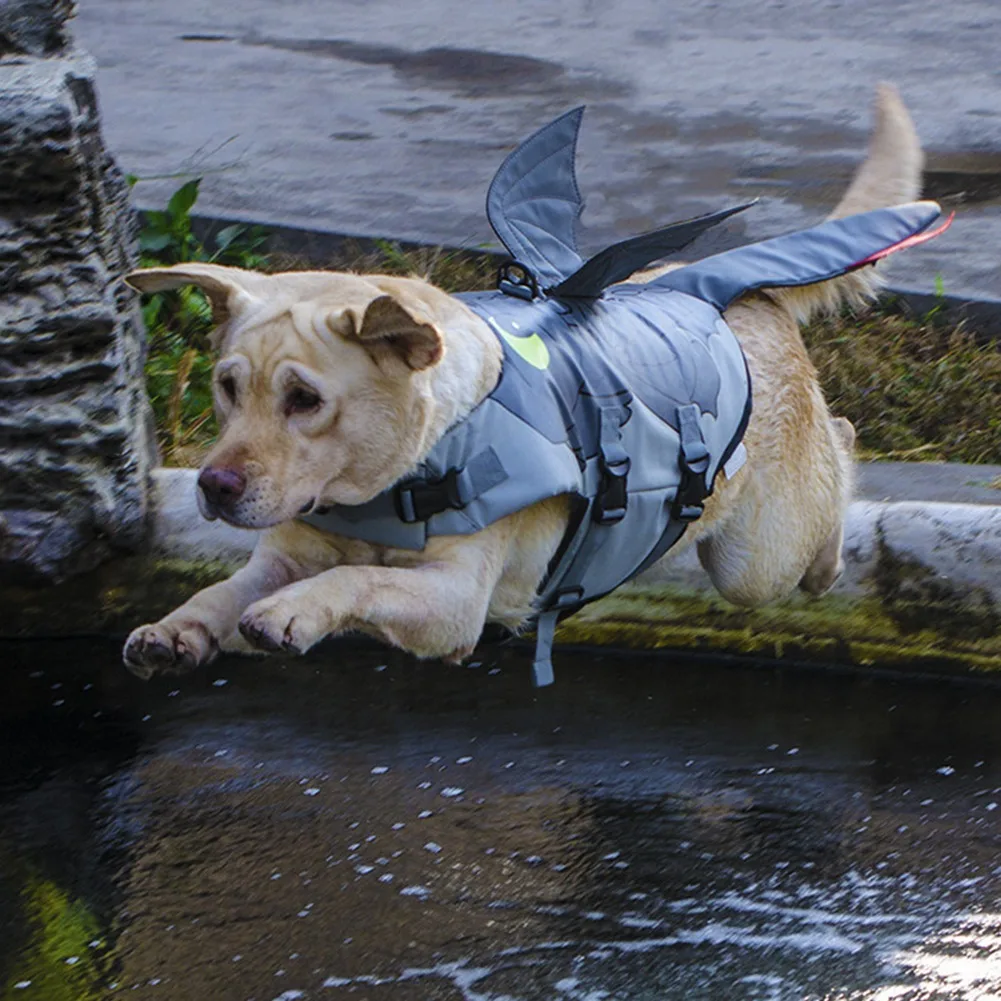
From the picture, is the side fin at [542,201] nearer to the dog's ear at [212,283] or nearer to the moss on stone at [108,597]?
the dog's ear at [212,283]

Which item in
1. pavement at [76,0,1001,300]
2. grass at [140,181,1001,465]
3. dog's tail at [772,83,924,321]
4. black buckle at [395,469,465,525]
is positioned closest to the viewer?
black buckle at [395,469,465,525]

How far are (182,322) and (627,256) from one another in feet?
11.8

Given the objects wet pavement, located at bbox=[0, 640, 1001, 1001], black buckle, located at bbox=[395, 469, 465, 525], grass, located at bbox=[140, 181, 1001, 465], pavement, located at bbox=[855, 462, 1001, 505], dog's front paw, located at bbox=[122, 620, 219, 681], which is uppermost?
black buckle, located at bbox=[395, 469, 465, 525]

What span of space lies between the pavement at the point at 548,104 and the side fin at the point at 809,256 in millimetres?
3087

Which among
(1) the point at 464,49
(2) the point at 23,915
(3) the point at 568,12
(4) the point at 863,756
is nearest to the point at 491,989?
(2) the point at 23,915

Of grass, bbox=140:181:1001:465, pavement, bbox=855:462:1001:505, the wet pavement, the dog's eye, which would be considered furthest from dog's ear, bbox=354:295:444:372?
grass, bbox=140:181:1001:465

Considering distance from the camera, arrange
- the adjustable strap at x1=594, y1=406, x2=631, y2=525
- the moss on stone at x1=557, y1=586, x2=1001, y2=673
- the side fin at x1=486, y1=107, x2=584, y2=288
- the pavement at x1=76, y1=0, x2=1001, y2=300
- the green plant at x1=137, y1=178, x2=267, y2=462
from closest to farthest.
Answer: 1. the adjustable strap at x1=594, y1=406, x2=631, y2=525
2. the side fin at x1=486, y1=107, x2=584, y2=288
3. the moss on stone at x1=557, y1=586, x2=1001, y2=673
4. the green plant at x1=137, y1=178, x2=267, y2=462
5. the pavement at x1=76, y1=0, x2=1001, y2=300

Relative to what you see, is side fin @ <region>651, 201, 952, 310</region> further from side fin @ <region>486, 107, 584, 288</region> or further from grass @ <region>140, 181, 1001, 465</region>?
grass @ <region>140, 181, 1001, 465</region>

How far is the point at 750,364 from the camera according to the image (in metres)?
4.18

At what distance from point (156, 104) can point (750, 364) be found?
5609mm

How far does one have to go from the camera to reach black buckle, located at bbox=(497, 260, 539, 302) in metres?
3.80

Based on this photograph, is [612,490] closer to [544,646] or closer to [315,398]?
[544,646]

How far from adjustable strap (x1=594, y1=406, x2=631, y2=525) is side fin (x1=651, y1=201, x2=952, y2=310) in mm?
650

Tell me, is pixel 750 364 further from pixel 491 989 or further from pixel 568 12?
pixel 568 12
